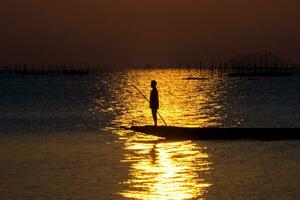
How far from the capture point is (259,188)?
1606 centimetres

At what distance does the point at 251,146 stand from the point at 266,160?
8.29ft

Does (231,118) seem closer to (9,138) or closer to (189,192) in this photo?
(9,138)

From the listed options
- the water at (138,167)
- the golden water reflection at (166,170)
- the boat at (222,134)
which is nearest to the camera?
the golden water reflection at (166,170)

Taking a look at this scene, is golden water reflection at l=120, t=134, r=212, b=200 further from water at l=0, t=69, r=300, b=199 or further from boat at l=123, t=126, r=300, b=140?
boat at l=123, t=126, r=300, b=140

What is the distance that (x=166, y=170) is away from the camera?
18.3m

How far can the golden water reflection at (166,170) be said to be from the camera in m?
15.5

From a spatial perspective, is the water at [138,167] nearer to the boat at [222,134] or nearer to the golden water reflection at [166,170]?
the golden water reflection at [166,170]

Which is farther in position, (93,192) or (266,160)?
(266,160)

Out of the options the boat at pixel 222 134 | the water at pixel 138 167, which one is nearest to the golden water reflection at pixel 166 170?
the water at pixel 138 167

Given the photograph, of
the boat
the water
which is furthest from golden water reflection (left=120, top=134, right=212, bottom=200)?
the boat

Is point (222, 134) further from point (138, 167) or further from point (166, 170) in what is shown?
point (166, 170)

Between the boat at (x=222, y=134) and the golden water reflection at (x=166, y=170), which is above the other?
the boat at (x=222, y=134)

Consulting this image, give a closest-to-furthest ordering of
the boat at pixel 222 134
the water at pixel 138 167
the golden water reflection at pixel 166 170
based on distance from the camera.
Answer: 1. the golden water reflection at pixel 166 170
2. the water at pixel 138 167
3. the boat at pixel 222 134

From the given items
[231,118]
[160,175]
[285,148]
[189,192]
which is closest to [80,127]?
[231,118]
